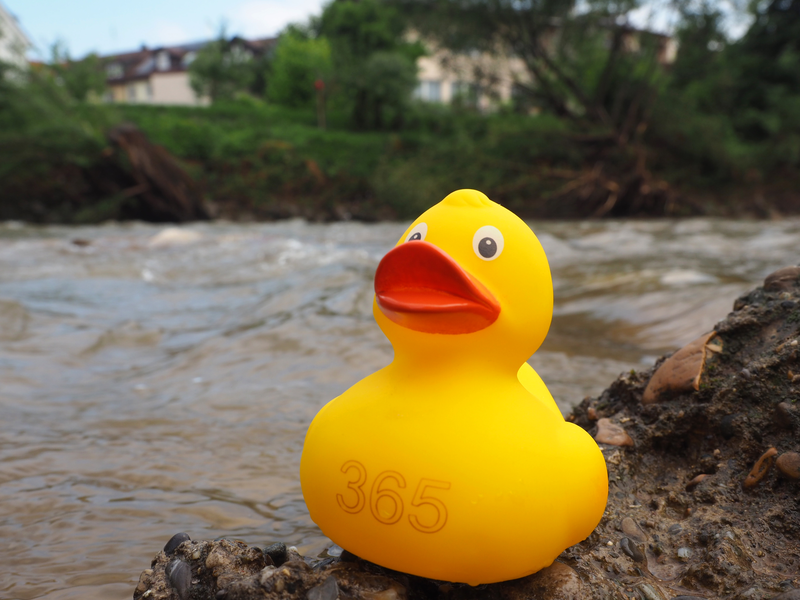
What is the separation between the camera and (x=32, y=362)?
4023 millimetres

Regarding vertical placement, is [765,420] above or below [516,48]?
below

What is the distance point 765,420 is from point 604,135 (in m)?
19.5

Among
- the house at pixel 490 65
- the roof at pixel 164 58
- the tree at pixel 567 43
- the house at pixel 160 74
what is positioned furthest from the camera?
the roof at pixel 164 58

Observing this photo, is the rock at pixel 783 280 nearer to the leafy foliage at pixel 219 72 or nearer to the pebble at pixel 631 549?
the pebble at pixel 631 549

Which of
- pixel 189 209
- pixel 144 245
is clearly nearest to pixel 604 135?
pixel 189 209

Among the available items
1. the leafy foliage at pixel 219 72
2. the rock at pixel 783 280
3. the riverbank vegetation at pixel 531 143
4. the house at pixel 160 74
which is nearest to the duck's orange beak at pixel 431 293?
the rock at pixel 783 280

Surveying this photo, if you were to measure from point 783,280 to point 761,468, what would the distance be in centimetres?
74

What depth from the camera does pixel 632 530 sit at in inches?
62.2

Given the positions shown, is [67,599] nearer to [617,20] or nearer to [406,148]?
[617,20]

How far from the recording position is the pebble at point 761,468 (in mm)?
1563

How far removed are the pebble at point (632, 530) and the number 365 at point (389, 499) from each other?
598 millimetres

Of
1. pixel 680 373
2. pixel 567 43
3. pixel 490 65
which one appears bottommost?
pixel 680 373

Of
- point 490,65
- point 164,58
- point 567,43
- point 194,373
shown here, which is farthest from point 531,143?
point 164,58

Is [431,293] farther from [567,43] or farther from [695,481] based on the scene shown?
[567,43]
